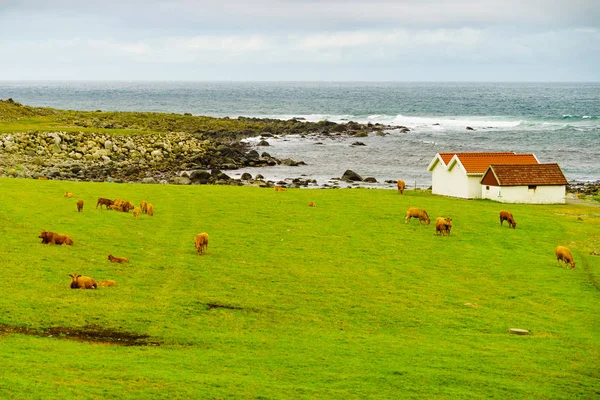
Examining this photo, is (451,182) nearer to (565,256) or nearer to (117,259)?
(565,256)

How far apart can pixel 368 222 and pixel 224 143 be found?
6153 cm

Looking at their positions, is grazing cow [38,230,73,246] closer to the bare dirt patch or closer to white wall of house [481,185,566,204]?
the bare dirt patch

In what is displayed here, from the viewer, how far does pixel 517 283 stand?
27.5 metres

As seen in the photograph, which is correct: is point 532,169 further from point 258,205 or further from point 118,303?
point 118,303

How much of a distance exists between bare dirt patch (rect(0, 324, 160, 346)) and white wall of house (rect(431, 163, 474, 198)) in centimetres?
3470

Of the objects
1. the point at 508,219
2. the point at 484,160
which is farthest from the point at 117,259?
the point at 484,160

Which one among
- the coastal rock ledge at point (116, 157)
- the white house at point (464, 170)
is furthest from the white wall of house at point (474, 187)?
the coastal rock ledge at point (116, 157)

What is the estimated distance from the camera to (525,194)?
48844 mm

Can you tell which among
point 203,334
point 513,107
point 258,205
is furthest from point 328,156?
point 513,107


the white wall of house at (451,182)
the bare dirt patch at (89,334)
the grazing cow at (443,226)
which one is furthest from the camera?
the white wall of house at (451,182)

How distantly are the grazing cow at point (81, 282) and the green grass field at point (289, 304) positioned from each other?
1.26 feet

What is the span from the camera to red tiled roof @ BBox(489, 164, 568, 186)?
4822 cm

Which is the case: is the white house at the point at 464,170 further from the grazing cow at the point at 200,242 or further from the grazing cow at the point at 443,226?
the grazing cow at the point at 200,242

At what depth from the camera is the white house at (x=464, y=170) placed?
50062 mm
